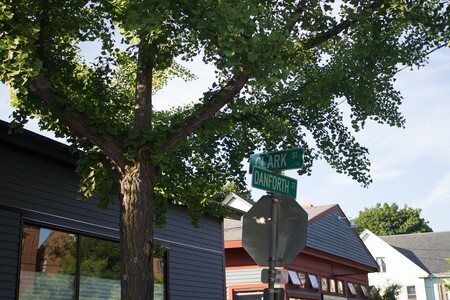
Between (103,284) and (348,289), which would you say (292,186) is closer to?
(103,284)

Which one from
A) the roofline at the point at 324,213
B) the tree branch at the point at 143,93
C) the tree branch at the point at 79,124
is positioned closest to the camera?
the tree branch at the point at 79,124

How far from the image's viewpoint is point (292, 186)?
7.61 metres

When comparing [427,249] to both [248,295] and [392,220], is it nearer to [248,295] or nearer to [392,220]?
[392,220]

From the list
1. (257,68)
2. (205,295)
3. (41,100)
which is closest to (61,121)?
(41,100)

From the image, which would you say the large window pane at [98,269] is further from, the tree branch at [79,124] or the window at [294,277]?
the window at [294,277]

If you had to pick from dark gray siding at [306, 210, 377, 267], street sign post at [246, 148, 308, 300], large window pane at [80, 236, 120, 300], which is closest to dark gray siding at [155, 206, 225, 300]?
large window pane at [80, 236, 120, 300]

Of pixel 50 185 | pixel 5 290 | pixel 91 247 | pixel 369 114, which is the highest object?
pixel 369 114

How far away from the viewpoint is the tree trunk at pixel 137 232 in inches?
287

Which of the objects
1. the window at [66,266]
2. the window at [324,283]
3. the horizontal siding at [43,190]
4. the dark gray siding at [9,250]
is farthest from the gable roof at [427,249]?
the dark gray siding at [9,250]

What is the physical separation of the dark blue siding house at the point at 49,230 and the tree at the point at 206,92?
1.25m

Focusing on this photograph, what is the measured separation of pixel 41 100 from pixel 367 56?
5.19 metres

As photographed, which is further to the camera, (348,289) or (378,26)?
(348,289)

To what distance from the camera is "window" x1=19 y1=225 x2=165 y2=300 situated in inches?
394

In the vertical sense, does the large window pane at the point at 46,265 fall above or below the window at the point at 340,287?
below
